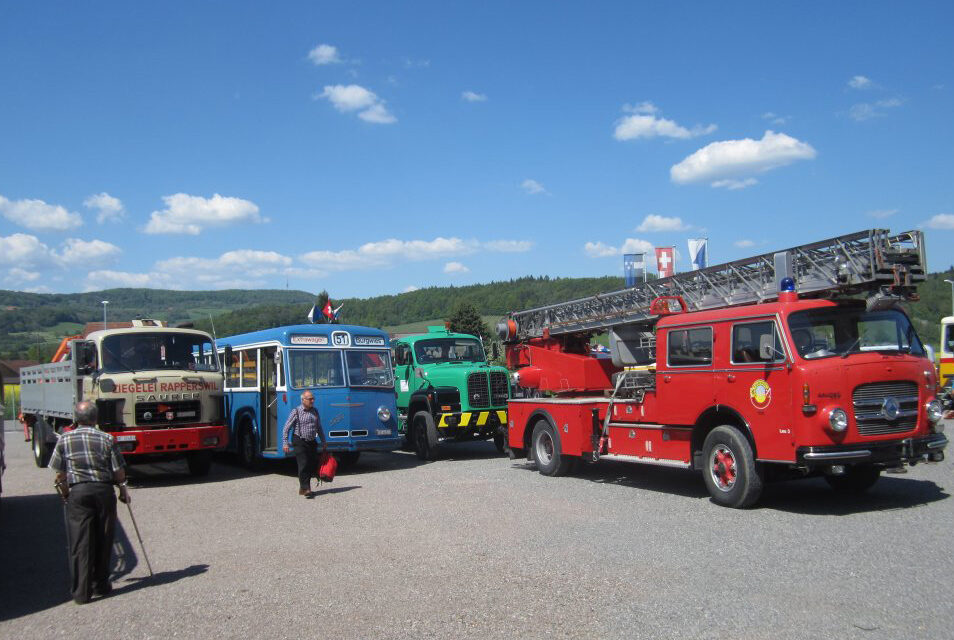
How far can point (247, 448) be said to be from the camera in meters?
16.2

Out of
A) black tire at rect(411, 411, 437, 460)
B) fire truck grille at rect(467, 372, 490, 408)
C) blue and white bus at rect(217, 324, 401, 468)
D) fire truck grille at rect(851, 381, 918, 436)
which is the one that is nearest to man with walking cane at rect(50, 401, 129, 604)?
blue and white bus at rect(217, 324, 401, 468)

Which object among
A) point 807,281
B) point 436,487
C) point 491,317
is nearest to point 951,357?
point 807,281

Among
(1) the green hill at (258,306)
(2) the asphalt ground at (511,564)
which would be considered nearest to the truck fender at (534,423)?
(2) the asphalt ground at (511,564)

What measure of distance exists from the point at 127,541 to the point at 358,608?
4.46 meters

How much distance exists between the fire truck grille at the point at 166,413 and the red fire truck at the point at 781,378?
6939 mm

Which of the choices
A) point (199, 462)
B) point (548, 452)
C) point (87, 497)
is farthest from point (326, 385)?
point (87, 497)

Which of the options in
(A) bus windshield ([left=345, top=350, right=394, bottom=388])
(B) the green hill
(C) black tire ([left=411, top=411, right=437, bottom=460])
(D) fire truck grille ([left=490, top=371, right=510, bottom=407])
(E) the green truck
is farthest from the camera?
(B) the green hill

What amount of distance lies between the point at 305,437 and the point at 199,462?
3813 millimetres

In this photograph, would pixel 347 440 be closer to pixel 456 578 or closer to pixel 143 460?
pixel 143 460

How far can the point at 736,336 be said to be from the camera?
398 inches

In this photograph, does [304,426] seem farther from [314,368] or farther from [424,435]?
[424,435]

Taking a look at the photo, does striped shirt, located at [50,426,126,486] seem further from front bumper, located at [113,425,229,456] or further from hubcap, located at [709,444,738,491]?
hubcap, located at [709,444,738,491]

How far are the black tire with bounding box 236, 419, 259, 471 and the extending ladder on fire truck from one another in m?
6.01

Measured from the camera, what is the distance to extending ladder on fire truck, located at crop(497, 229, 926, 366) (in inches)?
369
